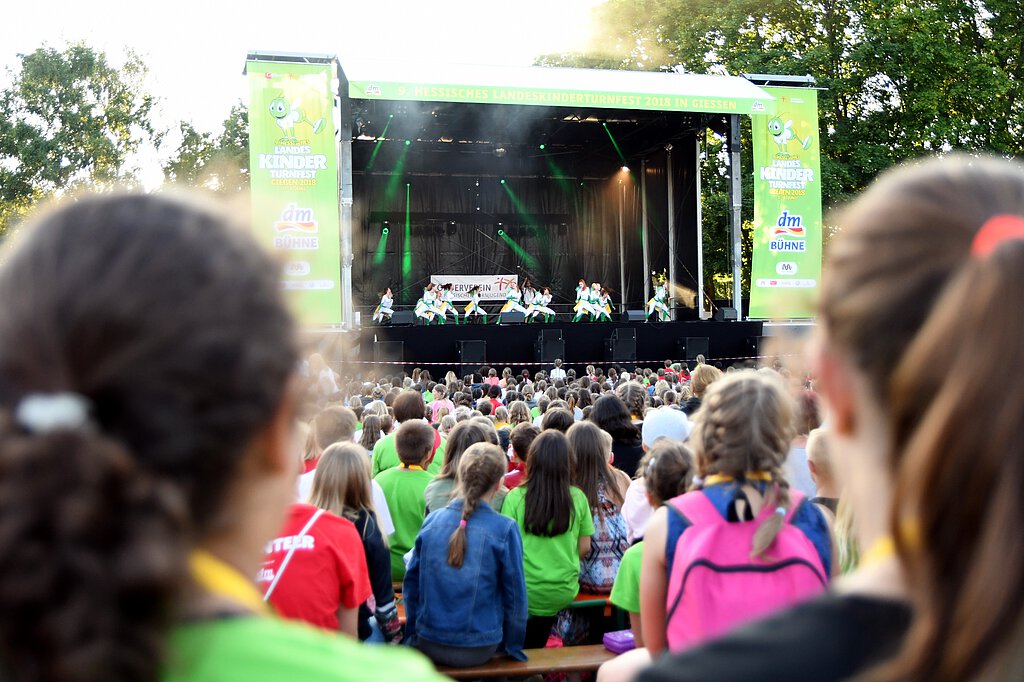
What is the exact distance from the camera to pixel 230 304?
2.54 feet

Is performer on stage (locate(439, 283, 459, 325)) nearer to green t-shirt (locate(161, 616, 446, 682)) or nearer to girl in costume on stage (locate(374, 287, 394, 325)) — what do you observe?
girl in costume on stage (locate(374, 287, 394, 325))

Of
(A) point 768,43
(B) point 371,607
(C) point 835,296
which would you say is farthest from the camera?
(A) point 768,43

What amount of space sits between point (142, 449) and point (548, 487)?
3390mm

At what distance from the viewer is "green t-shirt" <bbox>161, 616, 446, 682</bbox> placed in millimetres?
724

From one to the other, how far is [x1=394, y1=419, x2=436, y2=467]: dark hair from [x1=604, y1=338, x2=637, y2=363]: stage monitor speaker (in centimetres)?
1207

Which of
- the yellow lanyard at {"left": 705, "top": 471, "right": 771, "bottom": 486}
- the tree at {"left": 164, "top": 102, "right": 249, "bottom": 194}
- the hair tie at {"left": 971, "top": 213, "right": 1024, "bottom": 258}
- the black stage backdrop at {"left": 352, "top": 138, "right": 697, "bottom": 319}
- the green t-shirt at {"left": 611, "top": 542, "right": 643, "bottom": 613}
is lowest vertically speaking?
the green t-shirt at {"left": 611, "top": 542, "right": 643, "bottom": 613}

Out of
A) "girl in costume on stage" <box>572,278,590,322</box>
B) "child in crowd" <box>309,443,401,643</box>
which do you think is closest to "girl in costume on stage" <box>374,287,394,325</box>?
"girl in costume on stage" <box>572,278,590,322</box>

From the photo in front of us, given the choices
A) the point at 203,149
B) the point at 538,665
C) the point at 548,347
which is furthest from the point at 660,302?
the point at 203,149

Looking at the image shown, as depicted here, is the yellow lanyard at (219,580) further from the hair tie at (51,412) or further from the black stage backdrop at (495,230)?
the black stage backdrop at (495,230)

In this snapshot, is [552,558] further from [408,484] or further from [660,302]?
[660,302]

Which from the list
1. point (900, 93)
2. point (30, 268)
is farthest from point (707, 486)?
point (900, 93)

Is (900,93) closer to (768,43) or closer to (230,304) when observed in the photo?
(768,43)

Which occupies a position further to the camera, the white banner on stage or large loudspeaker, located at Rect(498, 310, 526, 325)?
the white banner on stage

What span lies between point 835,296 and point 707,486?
4.39 feet
